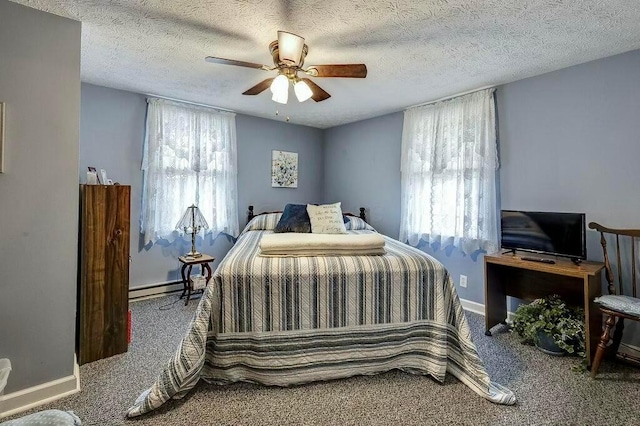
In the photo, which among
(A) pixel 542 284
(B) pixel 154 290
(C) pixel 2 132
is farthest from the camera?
(B) pixel 154 290

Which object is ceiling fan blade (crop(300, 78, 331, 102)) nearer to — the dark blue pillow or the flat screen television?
the dark blue pillow

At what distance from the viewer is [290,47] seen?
1.90 meters

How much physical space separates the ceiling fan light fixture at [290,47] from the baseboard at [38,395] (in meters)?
2.30

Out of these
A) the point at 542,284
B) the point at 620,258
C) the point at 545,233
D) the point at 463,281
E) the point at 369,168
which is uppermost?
the point at 369,168

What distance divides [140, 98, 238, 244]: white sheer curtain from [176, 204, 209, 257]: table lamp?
15 centimetres

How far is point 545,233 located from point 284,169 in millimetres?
3260

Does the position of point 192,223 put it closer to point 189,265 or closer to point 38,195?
point 189,265

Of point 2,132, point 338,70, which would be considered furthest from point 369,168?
point 2,132

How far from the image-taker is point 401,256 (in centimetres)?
218

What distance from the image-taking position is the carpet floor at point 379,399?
165cm

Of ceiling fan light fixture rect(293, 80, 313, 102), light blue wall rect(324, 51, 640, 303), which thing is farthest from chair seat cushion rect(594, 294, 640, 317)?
ceiling fan light fixture rect(293, 80, 313, 102)

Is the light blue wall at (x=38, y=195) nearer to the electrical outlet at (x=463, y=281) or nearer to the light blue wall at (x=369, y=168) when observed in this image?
the light blue wall at (x=369, y=168)

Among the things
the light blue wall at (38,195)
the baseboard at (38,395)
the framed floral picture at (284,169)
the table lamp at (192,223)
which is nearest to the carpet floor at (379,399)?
the baseboard at (38,395)

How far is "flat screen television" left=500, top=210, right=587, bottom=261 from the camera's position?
93.1 inches
